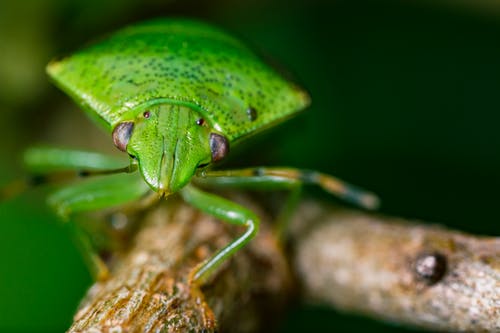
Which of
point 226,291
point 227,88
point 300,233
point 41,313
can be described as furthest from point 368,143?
point 41,313

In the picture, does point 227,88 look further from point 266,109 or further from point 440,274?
point 440,274

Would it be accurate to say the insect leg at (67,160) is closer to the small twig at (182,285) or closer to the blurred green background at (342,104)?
the blurred green background at (342,104)

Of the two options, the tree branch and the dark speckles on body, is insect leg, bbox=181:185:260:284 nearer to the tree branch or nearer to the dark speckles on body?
the tree branch

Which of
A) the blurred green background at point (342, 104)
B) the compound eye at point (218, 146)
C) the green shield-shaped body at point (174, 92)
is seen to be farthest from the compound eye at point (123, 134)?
the blurred green background at point (342, 104)

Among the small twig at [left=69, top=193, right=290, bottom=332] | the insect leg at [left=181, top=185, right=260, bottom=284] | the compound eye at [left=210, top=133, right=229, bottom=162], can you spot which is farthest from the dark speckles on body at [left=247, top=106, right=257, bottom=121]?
the small twig at [left=69, top=193, right=290, bottom=332]

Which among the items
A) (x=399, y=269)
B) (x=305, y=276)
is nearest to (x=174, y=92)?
(x=305, y=276)

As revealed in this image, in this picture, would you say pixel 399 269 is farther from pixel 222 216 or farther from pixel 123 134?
pixel 123 134

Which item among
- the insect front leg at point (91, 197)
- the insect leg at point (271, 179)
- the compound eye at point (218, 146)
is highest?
the compound eye at point (218, 146)
